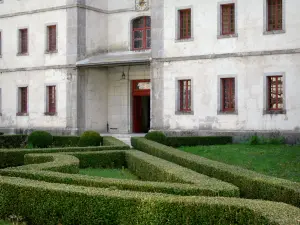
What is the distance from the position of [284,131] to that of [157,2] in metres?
9.29

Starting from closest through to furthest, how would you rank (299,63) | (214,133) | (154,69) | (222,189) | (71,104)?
1. (222,189)
2. (299,63)
3. (214,133)
4. (154,69)
5. (71,104)

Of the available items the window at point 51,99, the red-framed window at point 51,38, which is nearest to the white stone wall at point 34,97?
the window at point 51,99

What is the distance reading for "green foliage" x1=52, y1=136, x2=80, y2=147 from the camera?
24734 mm

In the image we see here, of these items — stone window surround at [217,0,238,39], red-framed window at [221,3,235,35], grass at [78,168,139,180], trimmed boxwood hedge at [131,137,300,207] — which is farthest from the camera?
red-framed window at [221,3,235,35]

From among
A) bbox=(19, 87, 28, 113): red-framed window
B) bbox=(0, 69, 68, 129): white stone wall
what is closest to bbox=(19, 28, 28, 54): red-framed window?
bbox=(0, 69, 68, 129): white stone wall

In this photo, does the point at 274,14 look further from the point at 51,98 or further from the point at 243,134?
the point at 51,98

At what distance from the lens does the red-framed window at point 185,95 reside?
26.0 m

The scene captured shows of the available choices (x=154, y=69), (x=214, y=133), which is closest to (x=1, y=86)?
(x=154, y=69)

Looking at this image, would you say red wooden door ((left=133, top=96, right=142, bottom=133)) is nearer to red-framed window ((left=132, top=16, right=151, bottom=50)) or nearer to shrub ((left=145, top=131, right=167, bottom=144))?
red-framed window ((left=132, top=16, right=151, bottom=50))

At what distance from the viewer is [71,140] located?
24.9m

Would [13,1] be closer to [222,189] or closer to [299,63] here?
[299,63]

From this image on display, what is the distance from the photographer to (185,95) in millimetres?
26281

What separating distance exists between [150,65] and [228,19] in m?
4.66

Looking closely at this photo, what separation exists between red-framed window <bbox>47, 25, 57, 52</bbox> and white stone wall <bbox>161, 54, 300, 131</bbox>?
755cm
